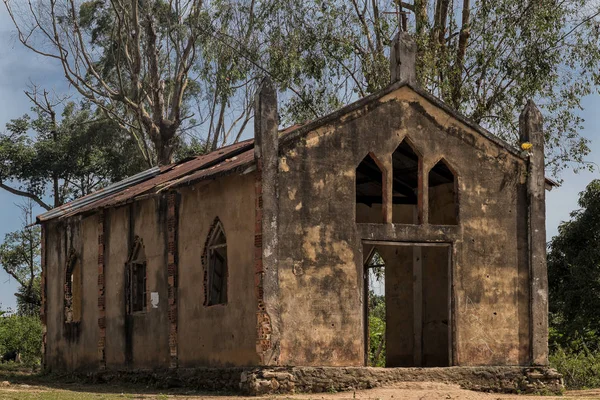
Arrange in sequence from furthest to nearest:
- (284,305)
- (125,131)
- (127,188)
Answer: (125,131) → (127,188) → (284,305)

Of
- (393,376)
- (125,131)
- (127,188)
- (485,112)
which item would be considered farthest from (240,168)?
(125,131)

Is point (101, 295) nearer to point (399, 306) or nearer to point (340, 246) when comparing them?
point (399, 306)

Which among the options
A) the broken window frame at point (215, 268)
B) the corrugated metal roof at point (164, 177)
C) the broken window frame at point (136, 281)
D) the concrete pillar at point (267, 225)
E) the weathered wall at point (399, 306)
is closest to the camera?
the concrete pillar at point (267, 225)

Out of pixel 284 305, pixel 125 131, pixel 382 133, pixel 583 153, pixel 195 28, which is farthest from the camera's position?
pixel 125 131

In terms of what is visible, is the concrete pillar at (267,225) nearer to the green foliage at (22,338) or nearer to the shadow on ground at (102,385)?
the shadow on ground at (102,385)

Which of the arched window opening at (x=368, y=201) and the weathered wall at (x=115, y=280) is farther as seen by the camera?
the weathered wall at (x=115, y=280)

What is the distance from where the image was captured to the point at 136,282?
75.1 ft

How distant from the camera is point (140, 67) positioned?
1543 inches

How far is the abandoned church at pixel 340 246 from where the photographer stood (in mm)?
17719

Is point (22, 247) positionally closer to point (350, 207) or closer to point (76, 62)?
point (76, 62)

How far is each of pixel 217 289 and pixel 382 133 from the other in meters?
4.39

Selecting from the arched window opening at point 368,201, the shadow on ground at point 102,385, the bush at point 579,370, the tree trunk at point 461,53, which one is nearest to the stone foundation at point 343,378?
the shadow on ground at point 102,385

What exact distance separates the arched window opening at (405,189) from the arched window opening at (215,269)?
4.17m

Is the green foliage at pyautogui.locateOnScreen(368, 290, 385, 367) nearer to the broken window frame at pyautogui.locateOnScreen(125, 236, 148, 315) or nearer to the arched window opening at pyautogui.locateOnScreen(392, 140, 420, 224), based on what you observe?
the arched window opening at pyautogui.locateOnScreen(392, 140, 420, 224)
